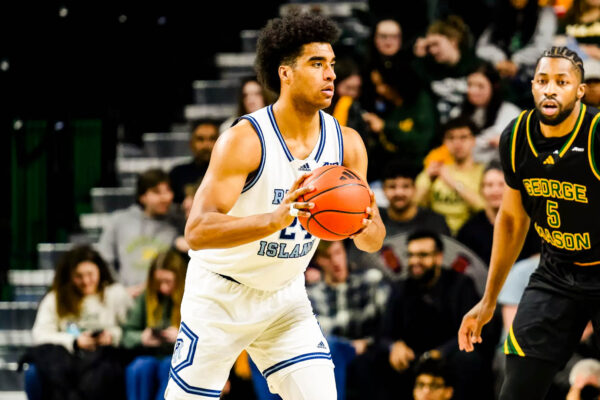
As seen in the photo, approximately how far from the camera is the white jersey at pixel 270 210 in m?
4.58

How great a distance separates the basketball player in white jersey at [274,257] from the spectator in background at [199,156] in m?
3.57

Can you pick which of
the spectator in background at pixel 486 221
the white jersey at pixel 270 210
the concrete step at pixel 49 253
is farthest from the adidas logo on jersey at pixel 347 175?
the concrete step at pixel 49 253

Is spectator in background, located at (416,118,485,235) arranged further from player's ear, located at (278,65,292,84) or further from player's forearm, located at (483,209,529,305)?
player's ear, located at (278,65,292,84)

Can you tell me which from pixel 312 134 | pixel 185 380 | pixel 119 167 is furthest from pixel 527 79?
pixel 185 380

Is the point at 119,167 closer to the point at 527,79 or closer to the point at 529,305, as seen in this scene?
the point at 527,79

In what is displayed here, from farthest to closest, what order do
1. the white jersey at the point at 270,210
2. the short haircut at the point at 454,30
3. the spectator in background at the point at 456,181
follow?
1. the short haircut at the point at 454,30
2. the spectator in background at the point at 456,181
3. the white jersey at the point at 270,210

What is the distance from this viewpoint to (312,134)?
4.74 meters

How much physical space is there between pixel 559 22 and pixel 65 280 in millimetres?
4161

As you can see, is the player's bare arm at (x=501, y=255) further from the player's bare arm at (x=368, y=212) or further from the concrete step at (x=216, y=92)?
the concrete step at (x=216, y=92)

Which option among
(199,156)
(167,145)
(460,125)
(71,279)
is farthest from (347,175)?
(167,145)

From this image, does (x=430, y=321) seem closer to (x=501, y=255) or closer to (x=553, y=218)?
(x=501, y=255)

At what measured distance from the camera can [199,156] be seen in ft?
27.6

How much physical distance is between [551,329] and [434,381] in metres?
2.10

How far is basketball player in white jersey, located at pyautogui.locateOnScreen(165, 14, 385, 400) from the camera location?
15.1 feet
